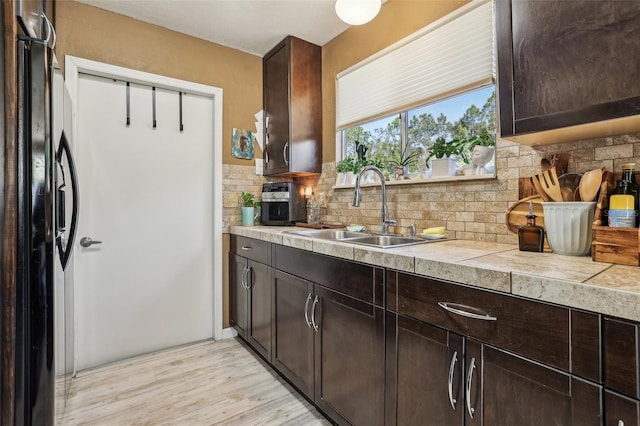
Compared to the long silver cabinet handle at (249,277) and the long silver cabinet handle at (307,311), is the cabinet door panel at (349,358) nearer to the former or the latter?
the long silver cabinet handle at (307,311)

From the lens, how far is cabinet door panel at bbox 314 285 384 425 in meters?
1.32

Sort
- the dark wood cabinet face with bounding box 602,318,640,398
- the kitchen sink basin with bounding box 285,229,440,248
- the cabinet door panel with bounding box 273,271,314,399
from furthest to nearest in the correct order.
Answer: the kitchen sink basin with bounding box 285,229,440,248
the cabinet door panel with bounding box 273,271,314,399
the dark wood cabinet face with bounding box 602,318,640,398

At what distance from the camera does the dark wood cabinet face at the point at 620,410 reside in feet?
2.27

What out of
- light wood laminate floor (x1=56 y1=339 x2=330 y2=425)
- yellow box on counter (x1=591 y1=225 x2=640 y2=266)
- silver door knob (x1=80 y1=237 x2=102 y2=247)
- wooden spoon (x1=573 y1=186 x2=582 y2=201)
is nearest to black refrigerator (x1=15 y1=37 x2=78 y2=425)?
light wood laminate floor (x1=56 y1=339 x2=330 y2=425)

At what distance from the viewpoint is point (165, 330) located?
2.57m

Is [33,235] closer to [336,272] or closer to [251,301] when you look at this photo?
[336,272]

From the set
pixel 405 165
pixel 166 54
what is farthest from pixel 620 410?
pixel 166 54

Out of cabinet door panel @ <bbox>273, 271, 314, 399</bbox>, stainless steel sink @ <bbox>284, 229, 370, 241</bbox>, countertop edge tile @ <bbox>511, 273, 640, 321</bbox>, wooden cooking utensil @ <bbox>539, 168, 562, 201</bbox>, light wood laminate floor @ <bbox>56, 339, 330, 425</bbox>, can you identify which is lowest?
light wood laminate floor @ <bbox>56, 339, 330, 425</bbox>

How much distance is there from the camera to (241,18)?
7.86 ft

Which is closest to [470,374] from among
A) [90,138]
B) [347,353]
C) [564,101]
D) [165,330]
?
[347,353]

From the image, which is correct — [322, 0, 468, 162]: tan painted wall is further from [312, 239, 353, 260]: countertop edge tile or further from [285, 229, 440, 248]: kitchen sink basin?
[312, 239, 353, 260]: countertop edge tile

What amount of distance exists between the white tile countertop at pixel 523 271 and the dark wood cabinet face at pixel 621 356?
3 centimetres

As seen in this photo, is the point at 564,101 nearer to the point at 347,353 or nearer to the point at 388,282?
the point at 388,282

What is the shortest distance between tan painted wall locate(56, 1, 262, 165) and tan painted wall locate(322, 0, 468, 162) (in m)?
0.68
